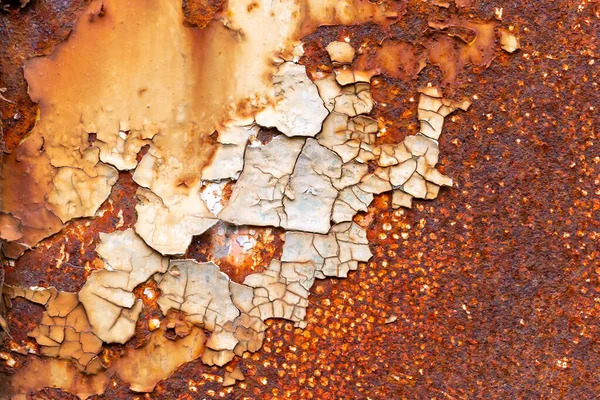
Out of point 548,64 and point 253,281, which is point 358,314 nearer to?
point 253,281

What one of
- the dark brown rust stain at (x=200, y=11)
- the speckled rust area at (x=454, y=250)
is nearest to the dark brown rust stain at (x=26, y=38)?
the speckled rust area at (x=454, y=250)

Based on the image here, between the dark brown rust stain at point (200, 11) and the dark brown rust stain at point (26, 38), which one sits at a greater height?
the dark brown rust stain at point (200, 11)

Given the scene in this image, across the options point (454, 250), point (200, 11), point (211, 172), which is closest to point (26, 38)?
point (200, 11)

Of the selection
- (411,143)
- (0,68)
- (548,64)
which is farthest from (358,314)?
(0,68)

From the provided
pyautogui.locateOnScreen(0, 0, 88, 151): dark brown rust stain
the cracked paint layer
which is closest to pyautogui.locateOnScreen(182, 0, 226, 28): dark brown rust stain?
the cracked paint layer

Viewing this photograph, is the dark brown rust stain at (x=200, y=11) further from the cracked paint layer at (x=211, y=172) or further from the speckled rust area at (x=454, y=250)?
the speckled rust area at (x=454, y=250)

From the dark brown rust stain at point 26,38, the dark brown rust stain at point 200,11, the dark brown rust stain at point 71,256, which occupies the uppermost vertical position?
the dark brown rust stain at point 200,11

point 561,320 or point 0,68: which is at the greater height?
point 0,68

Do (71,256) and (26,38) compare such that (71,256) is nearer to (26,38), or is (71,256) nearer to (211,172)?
(211,172)
